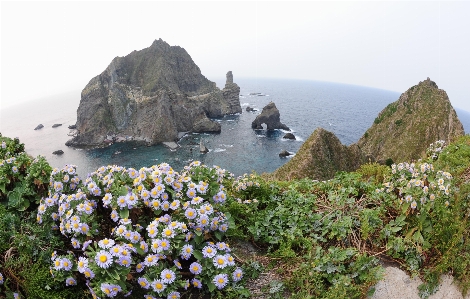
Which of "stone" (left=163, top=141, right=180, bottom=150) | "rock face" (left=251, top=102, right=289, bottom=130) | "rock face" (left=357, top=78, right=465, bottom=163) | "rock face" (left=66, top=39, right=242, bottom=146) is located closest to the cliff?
"rock face" (left=357, top=78, right=465, bottom=163)

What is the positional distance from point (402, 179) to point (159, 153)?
65.5 meters

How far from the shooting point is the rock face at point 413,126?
51.8 metres

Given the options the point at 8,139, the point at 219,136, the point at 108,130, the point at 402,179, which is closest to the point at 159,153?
the point at 219,136

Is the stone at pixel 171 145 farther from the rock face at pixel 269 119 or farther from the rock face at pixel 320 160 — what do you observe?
the rock face at pixel 320 160

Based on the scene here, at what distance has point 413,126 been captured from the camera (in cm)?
5594

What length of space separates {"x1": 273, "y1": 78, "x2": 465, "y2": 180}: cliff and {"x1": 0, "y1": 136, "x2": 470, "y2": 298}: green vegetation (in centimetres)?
2648

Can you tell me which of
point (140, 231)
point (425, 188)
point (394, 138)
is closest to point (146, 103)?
point (394, 138)

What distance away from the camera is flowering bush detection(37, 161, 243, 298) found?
2.96 m

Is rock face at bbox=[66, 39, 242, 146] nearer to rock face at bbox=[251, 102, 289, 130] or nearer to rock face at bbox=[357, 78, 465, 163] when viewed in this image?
rock face at bbox=[251, 102, 289, 130]

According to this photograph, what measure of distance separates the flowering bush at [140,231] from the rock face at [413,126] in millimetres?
50246

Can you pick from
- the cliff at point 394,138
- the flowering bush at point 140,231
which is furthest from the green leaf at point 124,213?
the cliff at point 394,138

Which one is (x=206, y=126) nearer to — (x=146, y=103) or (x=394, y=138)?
(x=146, y=103)

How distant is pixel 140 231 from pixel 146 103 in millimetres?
89433

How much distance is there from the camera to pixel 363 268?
12.2ft
